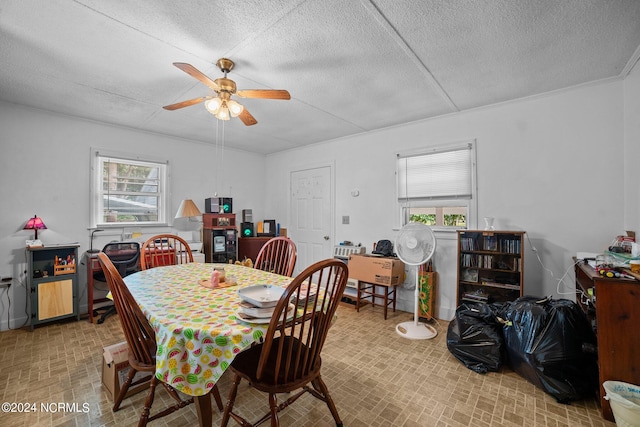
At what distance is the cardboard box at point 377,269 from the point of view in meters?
3.33

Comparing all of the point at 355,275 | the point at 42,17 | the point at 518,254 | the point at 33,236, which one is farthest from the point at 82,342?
the point at 518,254

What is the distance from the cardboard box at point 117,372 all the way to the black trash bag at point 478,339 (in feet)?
7.71

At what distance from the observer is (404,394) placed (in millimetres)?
1938

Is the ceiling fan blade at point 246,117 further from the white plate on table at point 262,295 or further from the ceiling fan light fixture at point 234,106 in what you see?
the white plate on table at point 262,295

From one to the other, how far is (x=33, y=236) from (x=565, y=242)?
5590mm

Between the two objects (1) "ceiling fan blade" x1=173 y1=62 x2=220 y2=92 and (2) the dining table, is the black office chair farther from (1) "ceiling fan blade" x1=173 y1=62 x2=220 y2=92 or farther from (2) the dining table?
(1) "ceiling fan blade" x1=173 y1=62 x2=220 y2=92

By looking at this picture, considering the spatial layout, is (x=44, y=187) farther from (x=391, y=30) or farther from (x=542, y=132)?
(x=542, y=132)

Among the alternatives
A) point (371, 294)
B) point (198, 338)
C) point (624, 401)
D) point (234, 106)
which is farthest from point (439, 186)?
point (198, 338)

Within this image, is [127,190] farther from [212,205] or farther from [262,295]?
[262,295]

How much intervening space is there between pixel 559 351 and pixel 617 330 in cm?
34

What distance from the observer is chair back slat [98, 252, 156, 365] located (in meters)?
1.31

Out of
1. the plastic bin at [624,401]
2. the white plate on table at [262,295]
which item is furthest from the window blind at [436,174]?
the white plate on table at [262,295]

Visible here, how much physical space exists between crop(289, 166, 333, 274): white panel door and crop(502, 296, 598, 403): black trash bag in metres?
2.85

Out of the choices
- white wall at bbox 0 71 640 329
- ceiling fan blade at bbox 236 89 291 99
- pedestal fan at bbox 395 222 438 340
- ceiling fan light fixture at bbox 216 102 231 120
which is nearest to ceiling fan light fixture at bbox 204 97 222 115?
ceiling fan light fixture at bbox 216 102 231 120
